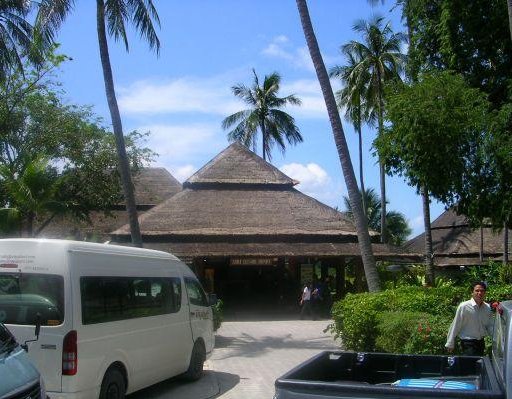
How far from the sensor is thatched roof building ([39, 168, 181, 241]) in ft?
108

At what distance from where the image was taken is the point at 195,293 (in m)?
12.1

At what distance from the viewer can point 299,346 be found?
1742 centimetres

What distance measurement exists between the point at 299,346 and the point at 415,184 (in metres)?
5.29

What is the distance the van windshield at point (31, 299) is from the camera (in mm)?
7918

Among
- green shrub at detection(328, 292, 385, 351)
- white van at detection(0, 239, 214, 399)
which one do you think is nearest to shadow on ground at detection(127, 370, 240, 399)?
white van at detection(0, 239, 214, 399)

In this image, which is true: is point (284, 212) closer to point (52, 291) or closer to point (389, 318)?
point (389, 318)

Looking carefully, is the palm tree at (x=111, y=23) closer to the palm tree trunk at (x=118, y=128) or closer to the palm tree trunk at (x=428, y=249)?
the palm tree trunk at (x=118, y=128)

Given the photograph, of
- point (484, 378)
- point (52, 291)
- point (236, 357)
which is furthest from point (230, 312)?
point (484, 378)

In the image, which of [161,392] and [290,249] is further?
[290,249]

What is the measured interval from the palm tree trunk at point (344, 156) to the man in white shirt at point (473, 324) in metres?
6.56

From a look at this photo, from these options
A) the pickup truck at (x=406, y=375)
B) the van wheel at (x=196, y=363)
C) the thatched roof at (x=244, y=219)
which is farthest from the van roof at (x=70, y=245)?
the thatched roof at (x=244, y=219)

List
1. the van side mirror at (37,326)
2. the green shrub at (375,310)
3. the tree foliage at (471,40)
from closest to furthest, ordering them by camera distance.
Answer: the van side mirror at (37,326), the green shrub at (375,310), the tree foliage at (471,40)

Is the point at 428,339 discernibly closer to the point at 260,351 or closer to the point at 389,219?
the point at 260,351

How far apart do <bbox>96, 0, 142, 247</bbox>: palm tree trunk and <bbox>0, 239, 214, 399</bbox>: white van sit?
664 cm
